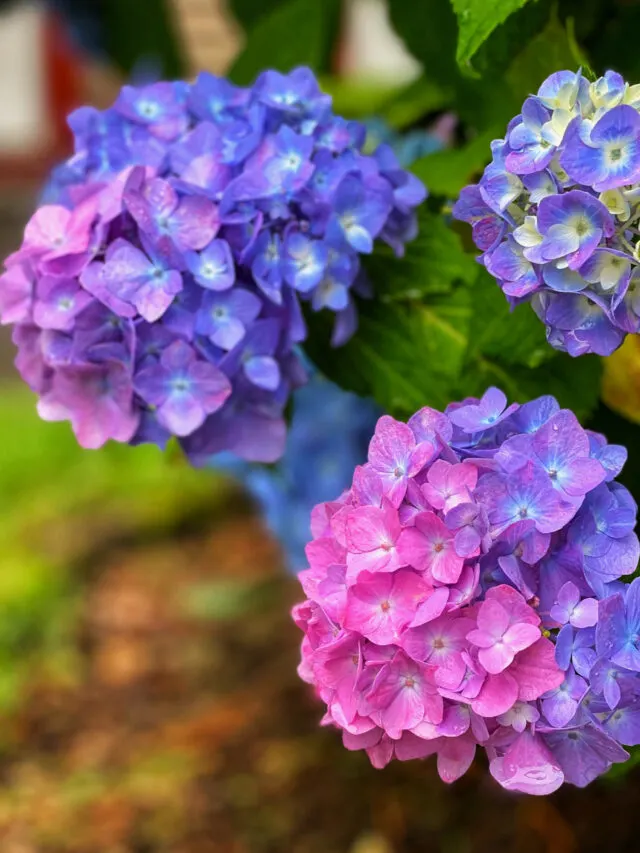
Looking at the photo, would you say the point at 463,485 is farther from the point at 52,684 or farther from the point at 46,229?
the point at 52,684

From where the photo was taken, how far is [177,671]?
1.74 metres

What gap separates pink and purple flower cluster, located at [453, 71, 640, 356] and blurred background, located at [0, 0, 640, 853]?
0.14 m

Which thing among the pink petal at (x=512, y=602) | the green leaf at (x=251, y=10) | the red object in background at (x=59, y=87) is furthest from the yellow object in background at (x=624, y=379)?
the red object in background at (x=59, y=87)

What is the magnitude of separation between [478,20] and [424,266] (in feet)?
0.62

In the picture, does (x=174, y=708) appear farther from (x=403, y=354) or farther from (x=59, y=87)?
(x=59, y=87)

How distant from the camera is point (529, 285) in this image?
479 mm

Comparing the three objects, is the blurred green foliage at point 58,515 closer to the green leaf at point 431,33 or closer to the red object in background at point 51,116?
the green leaf at point 431,33

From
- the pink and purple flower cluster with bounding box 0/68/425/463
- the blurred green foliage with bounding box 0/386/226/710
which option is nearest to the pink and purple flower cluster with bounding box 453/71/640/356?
the pink and purple flower cluster with bounding box 0/68/425/463

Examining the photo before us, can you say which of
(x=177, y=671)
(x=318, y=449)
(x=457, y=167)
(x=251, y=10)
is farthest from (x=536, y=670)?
(x=177, y=671)

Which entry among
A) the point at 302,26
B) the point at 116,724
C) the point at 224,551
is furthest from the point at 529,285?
the point at 224,551

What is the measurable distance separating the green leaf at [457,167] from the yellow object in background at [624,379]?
18 cm

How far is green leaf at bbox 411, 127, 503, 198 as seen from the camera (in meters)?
0.74

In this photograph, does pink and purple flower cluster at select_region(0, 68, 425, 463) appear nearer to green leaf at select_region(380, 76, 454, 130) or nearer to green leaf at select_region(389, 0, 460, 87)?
green leaf at select_region(389, 0, 460, 87)

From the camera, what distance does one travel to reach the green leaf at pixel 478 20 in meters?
0.53
